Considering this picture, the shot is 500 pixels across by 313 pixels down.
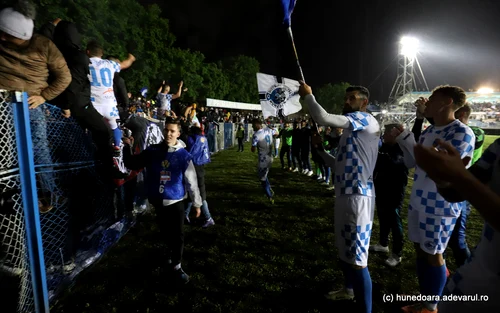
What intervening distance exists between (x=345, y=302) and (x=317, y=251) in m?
1.40

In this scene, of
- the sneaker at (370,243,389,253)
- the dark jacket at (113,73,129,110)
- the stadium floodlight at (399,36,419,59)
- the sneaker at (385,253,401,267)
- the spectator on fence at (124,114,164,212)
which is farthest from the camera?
the stadium floodlight at (399,36,419,59)

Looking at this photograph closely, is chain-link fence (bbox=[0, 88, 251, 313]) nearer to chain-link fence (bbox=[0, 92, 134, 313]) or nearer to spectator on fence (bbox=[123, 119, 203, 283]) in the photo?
chain-link fence (bbox=[0, 92, 134, 313])

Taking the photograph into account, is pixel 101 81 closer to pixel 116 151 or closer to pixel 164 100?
pixel 116 151

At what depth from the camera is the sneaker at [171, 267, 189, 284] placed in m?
3.76

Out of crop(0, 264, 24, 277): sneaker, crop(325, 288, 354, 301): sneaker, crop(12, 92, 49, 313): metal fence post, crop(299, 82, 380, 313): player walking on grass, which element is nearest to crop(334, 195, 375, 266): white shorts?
crop(299, 82, 380, 313): player walking on grass

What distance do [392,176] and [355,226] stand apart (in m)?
2.12

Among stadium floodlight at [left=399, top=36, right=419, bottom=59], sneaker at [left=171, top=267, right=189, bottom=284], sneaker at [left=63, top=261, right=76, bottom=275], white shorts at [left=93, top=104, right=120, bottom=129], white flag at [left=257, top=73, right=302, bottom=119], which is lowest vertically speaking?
sneaker at [left=171, top=267, right=189, bottom=284]

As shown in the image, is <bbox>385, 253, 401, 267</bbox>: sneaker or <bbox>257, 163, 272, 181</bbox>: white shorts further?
<bbox>257, 163, 272, 181</bbox>: white shorts

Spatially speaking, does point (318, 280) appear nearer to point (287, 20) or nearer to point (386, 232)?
point (386, 232)

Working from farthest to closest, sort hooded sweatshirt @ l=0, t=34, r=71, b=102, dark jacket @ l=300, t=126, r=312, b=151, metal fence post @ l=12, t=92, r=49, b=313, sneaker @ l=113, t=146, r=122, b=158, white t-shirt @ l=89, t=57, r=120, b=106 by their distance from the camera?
dark jacket @ l=300, t=126, r=312, b=151 < sneaker @ l=113, t=146, r=122, b=158 < white t-shirt @ l=89, t=57, r=120, b=106 < hooded sweatshirt @ l=0, t=34, r=71, b=102 < metal fence post @ l=12, t=92, r=49, b=313

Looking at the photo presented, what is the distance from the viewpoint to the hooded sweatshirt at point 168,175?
3773 mm

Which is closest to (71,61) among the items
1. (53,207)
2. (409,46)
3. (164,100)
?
(53,207)

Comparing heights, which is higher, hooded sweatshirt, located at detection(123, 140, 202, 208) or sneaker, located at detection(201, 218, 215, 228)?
hooded sweatshirt, located at detection(123, 140, 202, 208)

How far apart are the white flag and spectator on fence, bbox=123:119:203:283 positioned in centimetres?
276
